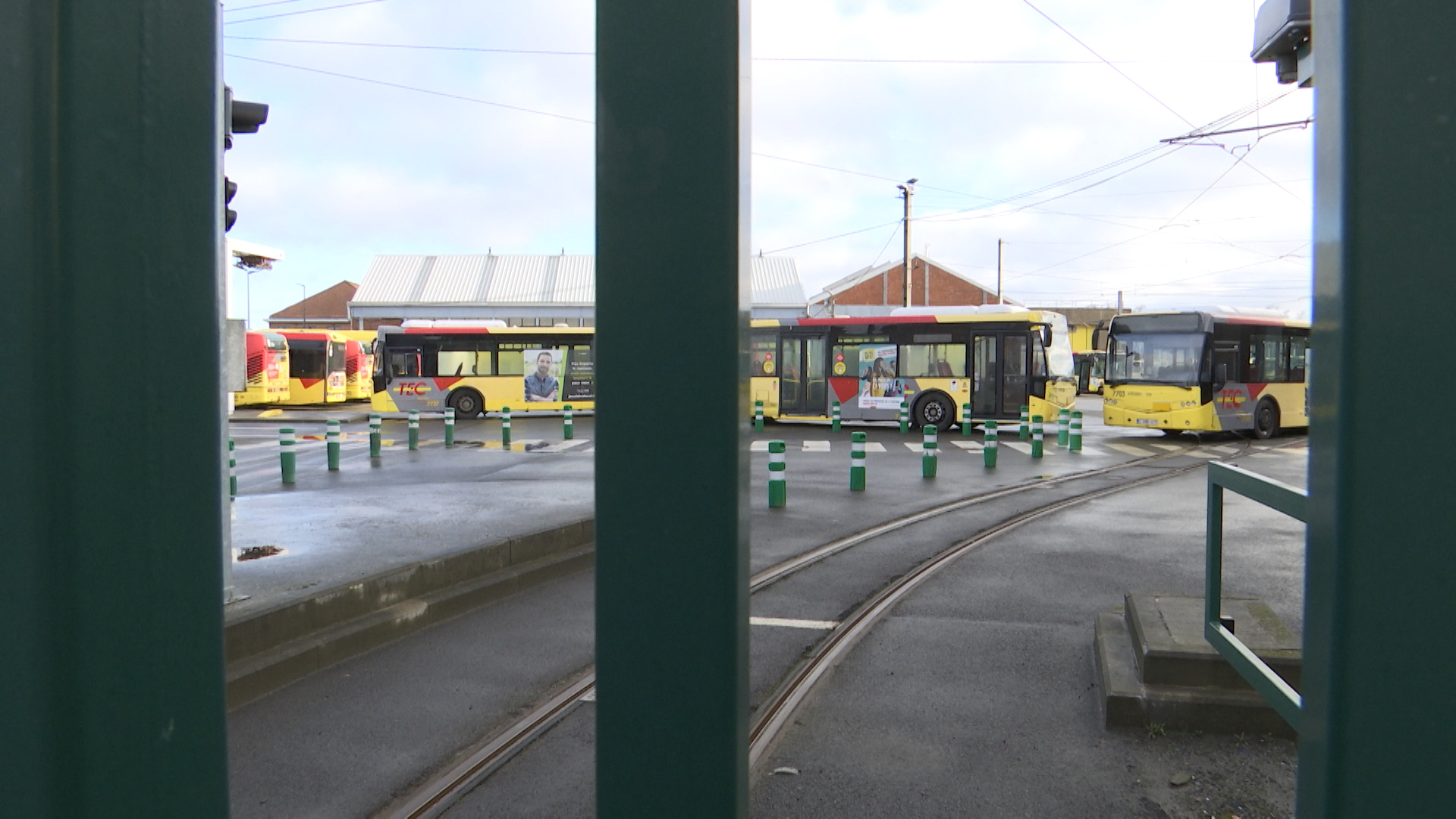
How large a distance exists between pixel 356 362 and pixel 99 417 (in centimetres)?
4205

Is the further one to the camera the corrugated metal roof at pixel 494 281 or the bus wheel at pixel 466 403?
the corrugated metal roof at pixel 494 281

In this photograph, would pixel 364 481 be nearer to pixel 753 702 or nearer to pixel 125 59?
pixel 753 702

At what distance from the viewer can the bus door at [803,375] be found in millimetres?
25344

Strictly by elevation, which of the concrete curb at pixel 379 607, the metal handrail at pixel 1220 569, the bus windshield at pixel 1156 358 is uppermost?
the bus windshield at pixel 1156 358

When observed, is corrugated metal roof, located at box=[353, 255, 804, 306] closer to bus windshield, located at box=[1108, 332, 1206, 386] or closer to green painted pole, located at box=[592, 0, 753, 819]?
bus windshield, located at box=[1108, 332, 1206, 386]

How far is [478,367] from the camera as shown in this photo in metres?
29.2

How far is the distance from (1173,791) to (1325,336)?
2923mm

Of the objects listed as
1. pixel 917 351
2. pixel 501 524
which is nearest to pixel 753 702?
pixel 501 524

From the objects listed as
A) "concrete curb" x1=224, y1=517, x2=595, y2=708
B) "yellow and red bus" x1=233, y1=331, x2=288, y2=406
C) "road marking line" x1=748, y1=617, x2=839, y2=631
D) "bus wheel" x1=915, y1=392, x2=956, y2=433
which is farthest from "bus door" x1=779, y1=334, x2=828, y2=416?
"yellow and red bus" x1=233, y1=331, x2=288, y2=406

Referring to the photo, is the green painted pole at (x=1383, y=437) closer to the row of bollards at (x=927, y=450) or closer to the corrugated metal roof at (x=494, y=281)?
the row of bollards at (x=927, y=450)

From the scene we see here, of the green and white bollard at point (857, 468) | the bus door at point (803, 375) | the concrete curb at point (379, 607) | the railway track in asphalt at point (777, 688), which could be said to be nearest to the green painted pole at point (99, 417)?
the railway track in asphalt at point (777, 688)

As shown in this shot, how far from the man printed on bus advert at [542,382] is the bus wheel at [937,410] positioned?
1118cm

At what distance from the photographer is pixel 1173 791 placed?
359cm

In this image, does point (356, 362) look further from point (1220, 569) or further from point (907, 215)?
point (1220, 569)
